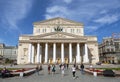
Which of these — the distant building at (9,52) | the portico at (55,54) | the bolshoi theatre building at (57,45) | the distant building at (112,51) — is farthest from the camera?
the distant building at (9,52)

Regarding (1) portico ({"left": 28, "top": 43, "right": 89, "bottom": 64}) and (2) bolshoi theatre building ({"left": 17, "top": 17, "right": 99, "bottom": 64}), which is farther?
(2) bolshoi theatre building ({"left": 17, "top": 17, "right": 99, "bottom": 64})

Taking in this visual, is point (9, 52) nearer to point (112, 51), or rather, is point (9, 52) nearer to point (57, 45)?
point (57, 45)

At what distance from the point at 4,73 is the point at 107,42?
78.0m

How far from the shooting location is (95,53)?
213 feet

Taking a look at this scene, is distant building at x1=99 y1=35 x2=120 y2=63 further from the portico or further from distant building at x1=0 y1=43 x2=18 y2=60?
distant building at x1=0 y1=43 x2=18 y2=60

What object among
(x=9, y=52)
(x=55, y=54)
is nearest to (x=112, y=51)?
(x=55, y=54)

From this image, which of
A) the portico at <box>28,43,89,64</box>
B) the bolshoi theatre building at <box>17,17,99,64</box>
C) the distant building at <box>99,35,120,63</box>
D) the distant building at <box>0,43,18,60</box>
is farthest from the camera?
the distant building at <box>0,43,18,60</box>

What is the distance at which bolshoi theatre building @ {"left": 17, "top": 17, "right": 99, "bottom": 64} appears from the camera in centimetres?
5666

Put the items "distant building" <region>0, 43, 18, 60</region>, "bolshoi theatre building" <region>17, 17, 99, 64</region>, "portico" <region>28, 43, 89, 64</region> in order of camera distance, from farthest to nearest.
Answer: "distant building" <region>0, 43, 18, 60</region> → "bolshoi theatre building" <region>17, 17, 99, 64</region> → "portico" <region>28, 43, 89, 64</region>

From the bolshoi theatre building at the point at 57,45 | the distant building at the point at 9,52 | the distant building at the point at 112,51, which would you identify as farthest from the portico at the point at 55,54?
the distant building at the point at 9,52

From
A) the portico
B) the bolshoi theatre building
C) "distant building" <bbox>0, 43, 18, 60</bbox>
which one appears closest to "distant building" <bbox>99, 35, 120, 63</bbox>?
the bolshoi theatre building

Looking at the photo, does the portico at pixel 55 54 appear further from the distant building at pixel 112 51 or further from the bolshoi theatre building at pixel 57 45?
the distant building at pixel 112 51

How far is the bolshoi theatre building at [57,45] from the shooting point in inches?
2231

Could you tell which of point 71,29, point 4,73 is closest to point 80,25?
point 71,29
